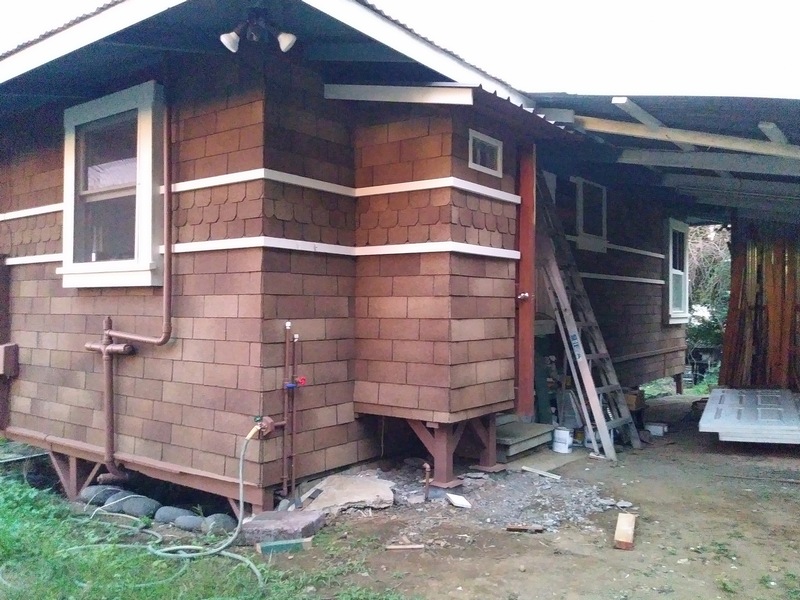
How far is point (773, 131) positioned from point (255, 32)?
4059 mm

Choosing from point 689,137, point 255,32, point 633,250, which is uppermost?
point 255,32

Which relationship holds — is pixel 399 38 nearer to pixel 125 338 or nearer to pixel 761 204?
pixel 125 338

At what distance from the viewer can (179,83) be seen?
5.56m

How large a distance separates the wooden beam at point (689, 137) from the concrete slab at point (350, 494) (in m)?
3.66

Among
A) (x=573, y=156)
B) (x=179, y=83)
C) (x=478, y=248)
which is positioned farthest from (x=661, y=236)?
(x=179, y=83)

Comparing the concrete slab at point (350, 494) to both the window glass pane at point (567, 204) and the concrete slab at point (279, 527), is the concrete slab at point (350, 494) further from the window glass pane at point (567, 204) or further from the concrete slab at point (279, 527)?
the window glass pane at point (567, 204)

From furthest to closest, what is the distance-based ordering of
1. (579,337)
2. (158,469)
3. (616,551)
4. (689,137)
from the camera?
(579,337), (689,137), (158,469), (616,551)

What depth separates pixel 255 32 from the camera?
457 centimetres

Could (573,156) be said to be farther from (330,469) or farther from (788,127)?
(330,469)

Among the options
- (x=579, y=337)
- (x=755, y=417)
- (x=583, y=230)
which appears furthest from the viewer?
(x=583, y=230)

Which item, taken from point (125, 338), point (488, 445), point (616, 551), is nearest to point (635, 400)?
point (488, 445)

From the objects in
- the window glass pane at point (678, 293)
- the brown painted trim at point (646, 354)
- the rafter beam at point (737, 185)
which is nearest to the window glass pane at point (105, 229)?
the rafter beam at point (737, 185)

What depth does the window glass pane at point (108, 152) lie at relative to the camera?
5793 millimetres

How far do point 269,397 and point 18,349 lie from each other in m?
3.72
